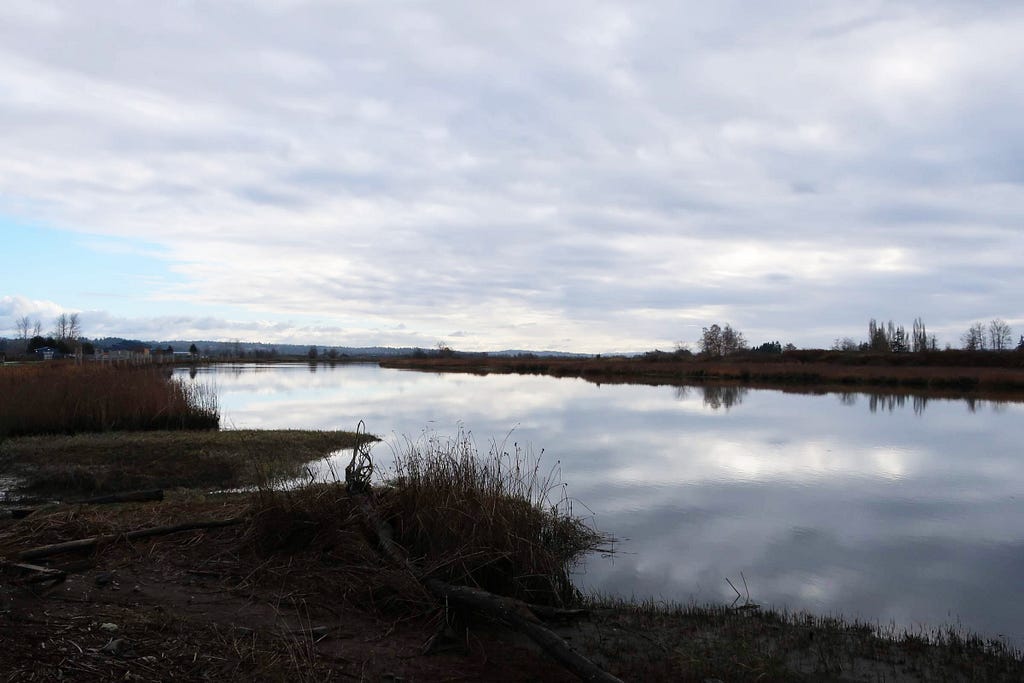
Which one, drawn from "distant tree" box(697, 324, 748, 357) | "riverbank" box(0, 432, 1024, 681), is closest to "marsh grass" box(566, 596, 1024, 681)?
"riverbank" box(0, 432, 1024, 681)

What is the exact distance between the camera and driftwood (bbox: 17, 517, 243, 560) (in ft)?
A: 16.1

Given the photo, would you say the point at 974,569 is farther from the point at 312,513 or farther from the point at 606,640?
the point at 312,513

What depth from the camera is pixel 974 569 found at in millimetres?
7062

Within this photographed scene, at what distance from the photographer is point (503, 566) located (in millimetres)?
5672

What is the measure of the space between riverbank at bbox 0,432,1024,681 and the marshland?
2cm

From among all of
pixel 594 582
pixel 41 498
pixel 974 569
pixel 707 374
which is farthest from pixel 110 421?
pixel 707 374

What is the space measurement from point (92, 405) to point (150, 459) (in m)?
3.76

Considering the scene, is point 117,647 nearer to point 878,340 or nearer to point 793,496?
point 793,496

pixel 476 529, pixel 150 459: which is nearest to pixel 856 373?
pixel 150 459

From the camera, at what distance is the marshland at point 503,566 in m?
4.22

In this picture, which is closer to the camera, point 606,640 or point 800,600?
point 606,640

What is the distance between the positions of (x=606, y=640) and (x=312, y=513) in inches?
105

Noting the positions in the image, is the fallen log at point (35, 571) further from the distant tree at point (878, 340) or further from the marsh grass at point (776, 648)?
the distant tree at point (878, 340)

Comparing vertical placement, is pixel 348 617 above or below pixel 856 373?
below
